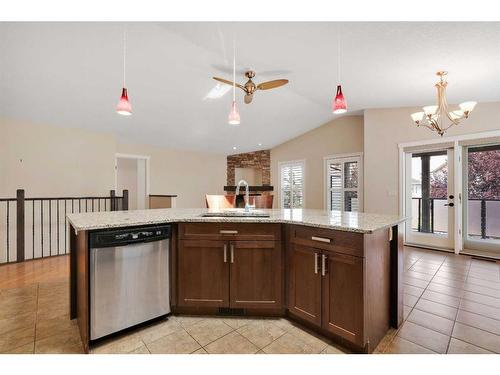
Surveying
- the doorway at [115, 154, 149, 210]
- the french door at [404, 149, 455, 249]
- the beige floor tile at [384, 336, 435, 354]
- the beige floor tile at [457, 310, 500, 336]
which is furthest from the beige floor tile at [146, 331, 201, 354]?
the doorway at [115, 154, 149, 210]

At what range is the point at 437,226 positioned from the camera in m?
4.43

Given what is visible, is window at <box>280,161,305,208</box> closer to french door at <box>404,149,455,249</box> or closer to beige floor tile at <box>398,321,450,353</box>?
french door at <box>404,149,455,249</box>

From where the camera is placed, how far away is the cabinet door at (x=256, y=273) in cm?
193

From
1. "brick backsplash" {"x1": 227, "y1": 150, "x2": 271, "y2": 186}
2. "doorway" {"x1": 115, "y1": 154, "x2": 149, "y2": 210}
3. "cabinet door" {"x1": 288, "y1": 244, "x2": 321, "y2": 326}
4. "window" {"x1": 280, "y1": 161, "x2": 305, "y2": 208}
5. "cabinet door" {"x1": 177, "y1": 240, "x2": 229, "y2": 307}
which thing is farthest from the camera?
"brick backsplash" {"x1": 227, "y1": 150, "x2": 271, "y2": 186}

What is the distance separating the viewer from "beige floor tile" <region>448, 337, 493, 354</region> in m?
1.58

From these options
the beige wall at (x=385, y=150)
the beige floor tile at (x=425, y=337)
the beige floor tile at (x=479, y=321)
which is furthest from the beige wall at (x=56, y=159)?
the beige floor tile at (x=479, y=321)

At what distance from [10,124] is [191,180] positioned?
A: 4.04 metres

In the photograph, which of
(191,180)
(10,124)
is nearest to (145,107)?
(10,124)

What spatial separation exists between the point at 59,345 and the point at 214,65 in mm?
3363

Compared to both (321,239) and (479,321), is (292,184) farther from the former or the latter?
(321,239)

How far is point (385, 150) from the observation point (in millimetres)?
4672

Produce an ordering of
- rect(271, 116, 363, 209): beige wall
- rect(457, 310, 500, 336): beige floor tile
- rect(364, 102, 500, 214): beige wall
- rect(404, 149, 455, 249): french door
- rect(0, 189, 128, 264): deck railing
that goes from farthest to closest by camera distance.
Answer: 1. rect(271, 116, 363, 209): beige wall
2. rect(364, 102, 500, 214): beige wall
3. rect(404, 149, 455, 249): french door
4. rect(0, 189, 128, 264): deck railing
5. rect(457, 310, 500, 336): beige floor tile

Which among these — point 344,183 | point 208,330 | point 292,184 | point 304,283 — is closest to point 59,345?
point 208,330

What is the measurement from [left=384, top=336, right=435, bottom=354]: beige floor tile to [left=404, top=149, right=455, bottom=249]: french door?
10.1ft
